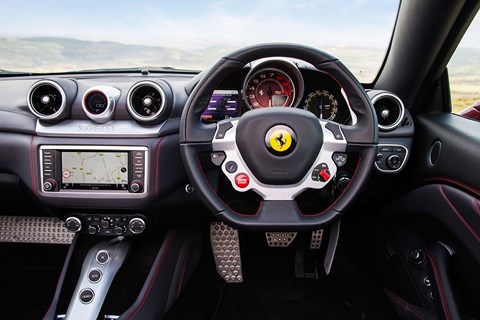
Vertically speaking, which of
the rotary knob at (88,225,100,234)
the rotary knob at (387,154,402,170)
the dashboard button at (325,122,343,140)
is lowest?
the rotary knob at (88,225,100,234)

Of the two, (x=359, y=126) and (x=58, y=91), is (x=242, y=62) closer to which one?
(x=359, y=126)

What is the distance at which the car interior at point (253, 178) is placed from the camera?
5.24ft

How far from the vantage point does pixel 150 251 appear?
226 cm

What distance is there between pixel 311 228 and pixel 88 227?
106 centimetres

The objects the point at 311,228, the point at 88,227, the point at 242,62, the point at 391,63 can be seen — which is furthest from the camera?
the point at 391,63

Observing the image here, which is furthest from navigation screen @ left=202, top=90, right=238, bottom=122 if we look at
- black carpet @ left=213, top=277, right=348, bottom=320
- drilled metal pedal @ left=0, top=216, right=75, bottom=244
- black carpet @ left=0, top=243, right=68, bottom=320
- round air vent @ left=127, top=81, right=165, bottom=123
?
black carpet @ left=0, top=243, right=68, bottom=320

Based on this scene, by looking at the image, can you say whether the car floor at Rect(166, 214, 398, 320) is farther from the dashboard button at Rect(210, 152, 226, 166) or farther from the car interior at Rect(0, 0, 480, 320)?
the dashboard button at Rect(210, 152, 226, 166)

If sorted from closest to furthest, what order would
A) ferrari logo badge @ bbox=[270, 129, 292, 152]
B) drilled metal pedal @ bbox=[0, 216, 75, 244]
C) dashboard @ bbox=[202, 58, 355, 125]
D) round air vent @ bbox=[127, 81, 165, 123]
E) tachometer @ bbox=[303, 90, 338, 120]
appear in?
ferrari logo badge @ bbox=[270, 129, 292, 152]
round air vent @ bbox=[127, 81, 165, 123]
dashboard @ bbox=[202, 58, 355, 125]
tachometer @ bbox=[303, 90, 338, 120]
drilled metal pedal @ bbox=[0, 216, 75, 244]

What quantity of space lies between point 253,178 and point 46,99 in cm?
95

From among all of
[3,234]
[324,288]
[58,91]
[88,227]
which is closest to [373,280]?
[324,288]

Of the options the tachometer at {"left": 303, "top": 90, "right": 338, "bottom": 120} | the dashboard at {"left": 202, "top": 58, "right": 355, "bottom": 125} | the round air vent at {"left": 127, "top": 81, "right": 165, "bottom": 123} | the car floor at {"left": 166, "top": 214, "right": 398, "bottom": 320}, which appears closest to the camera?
the round air vent at {"left": 127, "top": 81, "right": 165, "bottom": 123}

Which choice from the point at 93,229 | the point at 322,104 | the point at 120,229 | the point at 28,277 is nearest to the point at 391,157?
the point at 322,104

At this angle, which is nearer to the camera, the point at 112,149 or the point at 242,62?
the point at 242,62

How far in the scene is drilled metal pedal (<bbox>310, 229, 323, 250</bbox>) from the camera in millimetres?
2402
